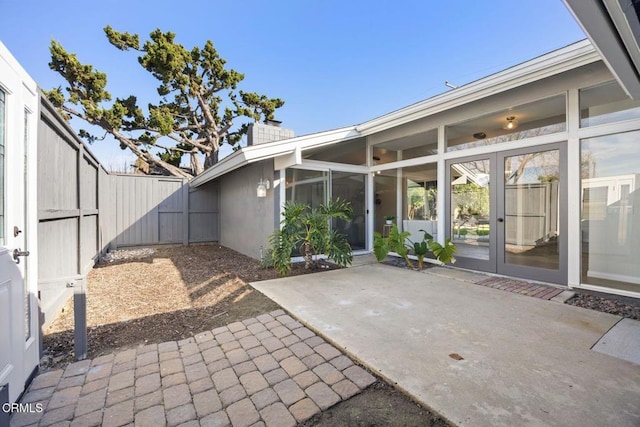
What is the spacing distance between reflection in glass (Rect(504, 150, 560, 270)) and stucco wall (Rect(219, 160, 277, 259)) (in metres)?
4.27

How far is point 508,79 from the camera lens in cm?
388

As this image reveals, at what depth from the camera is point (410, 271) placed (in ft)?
16.6

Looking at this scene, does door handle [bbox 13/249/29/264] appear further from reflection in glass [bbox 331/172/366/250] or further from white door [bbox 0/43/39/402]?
reflection in glass [bbox 331/172/366/250]

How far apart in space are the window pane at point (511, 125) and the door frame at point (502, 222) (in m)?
0.24

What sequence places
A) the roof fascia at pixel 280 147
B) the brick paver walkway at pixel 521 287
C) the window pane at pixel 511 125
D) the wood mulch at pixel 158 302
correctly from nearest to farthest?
the wood mulch at pixel 158 302
the brick paver walkway at pixel 521 287
the window pane at pixel 511 125
the roof fascia at pixel 280 147

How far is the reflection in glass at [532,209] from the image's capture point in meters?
4.11

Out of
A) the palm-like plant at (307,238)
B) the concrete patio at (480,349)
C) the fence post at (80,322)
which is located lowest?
the concrete patio at (480,349)

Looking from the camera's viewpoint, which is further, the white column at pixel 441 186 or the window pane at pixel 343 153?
the window pane at pixel 343 153

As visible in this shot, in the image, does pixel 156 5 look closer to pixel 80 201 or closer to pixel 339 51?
pixel 339 51

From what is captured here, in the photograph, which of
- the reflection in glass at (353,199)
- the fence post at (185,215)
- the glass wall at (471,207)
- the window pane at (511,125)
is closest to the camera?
the window pane at (511,125)

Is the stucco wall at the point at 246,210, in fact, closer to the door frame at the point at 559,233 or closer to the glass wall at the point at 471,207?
the glass wall at the point at 471,207

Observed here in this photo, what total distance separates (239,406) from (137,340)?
154 cm

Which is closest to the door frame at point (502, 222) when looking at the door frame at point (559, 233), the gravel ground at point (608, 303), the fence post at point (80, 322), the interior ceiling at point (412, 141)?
the door frame at point (559, 233)

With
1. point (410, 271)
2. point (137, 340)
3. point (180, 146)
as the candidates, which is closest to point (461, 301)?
point (410, 271)
